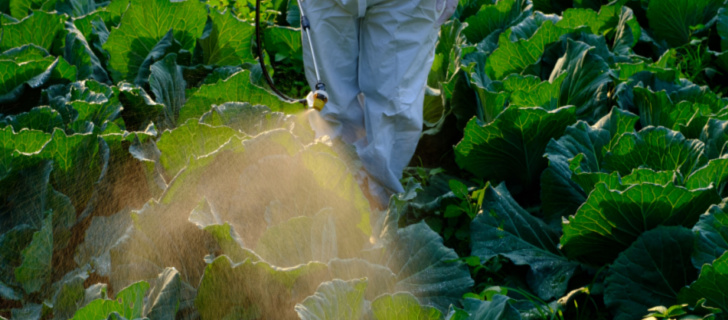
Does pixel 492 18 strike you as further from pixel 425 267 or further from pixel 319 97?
pixel 425 267

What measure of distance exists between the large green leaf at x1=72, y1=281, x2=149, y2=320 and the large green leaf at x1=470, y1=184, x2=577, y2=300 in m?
1.35

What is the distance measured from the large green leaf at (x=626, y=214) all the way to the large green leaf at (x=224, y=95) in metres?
1.53

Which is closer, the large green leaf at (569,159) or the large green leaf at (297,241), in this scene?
the large green leaf at (297,241)

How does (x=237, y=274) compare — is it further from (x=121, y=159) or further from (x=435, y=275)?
(x=121, y=159)

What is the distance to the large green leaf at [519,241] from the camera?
295 cm

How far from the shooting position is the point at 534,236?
120 inches

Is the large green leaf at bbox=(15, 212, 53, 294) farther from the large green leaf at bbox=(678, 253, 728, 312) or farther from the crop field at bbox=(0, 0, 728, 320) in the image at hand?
the large green leaf at bbox=(678, 253, 728, 312)

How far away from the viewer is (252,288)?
2.34 meters

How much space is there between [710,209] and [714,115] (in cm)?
78

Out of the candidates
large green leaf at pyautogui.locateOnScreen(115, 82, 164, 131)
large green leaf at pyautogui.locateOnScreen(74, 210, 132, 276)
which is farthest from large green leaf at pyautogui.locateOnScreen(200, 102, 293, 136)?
large green leaf at pyautogui.locateOnScreen(74, 210, 132, 276)

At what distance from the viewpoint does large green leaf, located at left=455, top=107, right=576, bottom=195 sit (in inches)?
127

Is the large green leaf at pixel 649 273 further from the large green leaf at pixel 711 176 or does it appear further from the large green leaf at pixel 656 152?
the large green leaf at pixel 656 152

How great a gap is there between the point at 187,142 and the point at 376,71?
2.85 feet

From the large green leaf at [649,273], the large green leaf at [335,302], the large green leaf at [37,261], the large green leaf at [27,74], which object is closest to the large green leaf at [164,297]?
the large green leaf at [335,302]
